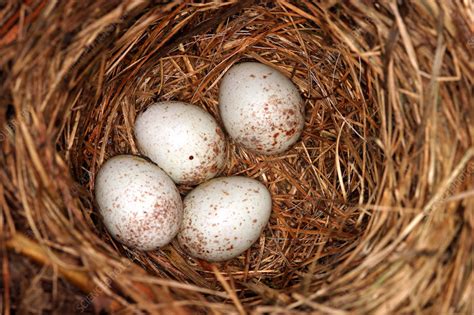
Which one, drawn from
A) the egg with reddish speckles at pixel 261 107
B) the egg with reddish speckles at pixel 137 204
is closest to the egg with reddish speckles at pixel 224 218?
the egg with reddish speckles at pixel 137 204

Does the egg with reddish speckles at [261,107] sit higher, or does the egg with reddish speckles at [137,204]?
the egg with reddish speckles at [261,107]

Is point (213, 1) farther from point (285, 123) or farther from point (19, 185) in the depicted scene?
point (19, 185)

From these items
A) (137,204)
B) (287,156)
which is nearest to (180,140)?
(137,204)

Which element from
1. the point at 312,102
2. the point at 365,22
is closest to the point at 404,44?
the point at 365,22

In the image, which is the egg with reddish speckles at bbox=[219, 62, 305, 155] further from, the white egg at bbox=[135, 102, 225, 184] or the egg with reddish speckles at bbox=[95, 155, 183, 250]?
the egg with reddish speckles at bbox=[95, 155, 183, 250]

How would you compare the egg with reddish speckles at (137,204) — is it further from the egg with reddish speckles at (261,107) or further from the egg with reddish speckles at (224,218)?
the egg with reddish speckles at (261,107)

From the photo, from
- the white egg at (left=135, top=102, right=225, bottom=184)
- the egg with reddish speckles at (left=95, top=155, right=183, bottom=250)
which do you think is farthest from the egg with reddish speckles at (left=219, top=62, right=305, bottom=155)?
the egg with reddish speckles at (left=95, top=155, right=183, bottom=250)
